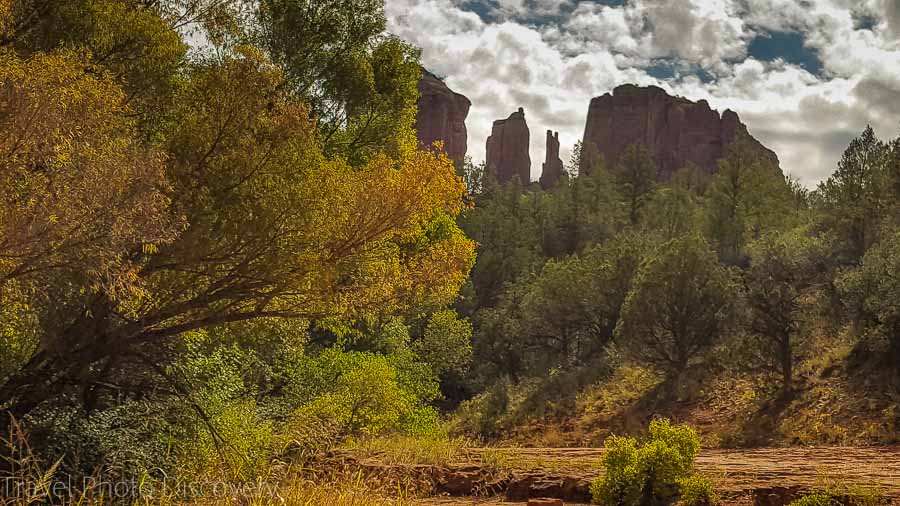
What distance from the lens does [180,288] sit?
24.7 ft

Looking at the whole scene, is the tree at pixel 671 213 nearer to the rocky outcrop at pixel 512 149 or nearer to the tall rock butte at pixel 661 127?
the tall rock butte at pixel 661 127

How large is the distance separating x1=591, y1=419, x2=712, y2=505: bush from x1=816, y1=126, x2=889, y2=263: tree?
21.8 m

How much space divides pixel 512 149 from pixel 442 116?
19688 millimetres

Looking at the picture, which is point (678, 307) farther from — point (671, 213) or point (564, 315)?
point (671, 213)

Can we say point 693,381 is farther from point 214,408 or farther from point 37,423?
point 37,423

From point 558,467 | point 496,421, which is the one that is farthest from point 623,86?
point 558,467

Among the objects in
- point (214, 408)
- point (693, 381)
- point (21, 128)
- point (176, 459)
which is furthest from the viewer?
point (693, 381)

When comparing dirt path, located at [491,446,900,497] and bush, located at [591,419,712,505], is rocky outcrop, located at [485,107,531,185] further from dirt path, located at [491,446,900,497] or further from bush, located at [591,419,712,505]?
bush, located at [591,419,712,505]

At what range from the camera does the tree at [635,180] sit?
4622 centimetres

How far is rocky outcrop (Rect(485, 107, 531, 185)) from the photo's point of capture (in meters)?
93.2

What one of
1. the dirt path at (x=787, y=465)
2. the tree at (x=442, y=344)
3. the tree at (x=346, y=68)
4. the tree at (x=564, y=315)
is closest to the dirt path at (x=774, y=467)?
the dirt path at (x=787, y=465)

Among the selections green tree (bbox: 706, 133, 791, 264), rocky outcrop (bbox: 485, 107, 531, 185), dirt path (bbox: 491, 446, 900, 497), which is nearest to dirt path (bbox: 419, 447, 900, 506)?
dirt path (bbox: 491, 446, 900, 497)

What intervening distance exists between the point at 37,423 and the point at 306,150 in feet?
14.2

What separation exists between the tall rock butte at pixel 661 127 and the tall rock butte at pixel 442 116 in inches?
758
